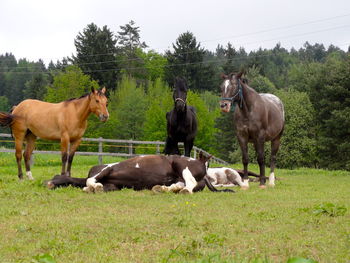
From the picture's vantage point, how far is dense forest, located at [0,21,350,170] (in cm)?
4041

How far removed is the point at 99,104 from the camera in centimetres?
1007

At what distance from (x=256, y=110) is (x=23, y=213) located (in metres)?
6.05

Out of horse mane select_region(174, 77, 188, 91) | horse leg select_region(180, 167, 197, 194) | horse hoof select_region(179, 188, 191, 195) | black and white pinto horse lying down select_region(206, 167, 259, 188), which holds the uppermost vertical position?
horse mane select_region(174, 77, 188, 91)

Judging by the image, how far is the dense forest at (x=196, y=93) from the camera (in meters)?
40.4

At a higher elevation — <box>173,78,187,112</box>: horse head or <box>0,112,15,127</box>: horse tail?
<box>173,78,187,112</box>: horse head

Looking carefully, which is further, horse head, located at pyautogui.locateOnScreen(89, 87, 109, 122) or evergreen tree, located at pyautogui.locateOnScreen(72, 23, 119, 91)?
evergreen tree, located at pyautogui.locateOnScreen(72, 23, 119, 91)

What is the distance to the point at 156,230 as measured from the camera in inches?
190

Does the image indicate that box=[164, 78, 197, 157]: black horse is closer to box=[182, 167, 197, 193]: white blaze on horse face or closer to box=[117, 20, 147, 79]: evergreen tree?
box=[182, 167, 197, 193]: white blaze on horse face

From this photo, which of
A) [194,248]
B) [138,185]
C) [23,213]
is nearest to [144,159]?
[138,185]

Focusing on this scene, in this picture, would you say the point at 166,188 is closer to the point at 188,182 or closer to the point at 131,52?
the point at 188,182

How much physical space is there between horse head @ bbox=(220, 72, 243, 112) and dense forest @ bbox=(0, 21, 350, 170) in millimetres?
29247

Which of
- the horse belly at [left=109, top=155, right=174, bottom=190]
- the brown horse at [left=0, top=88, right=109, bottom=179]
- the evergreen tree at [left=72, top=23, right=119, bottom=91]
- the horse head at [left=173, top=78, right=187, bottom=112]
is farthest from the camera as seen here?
the evergreen tree at [left=72, top=23, right=119, bottom=91]

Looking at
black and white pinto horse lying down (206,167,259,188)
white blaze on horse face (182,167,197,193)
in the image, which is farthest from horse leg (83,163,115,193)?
black and white pinto horse lying down (206,167,259,188)

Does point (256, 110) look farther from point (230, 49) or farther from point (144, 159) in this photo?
point (230, 49)
